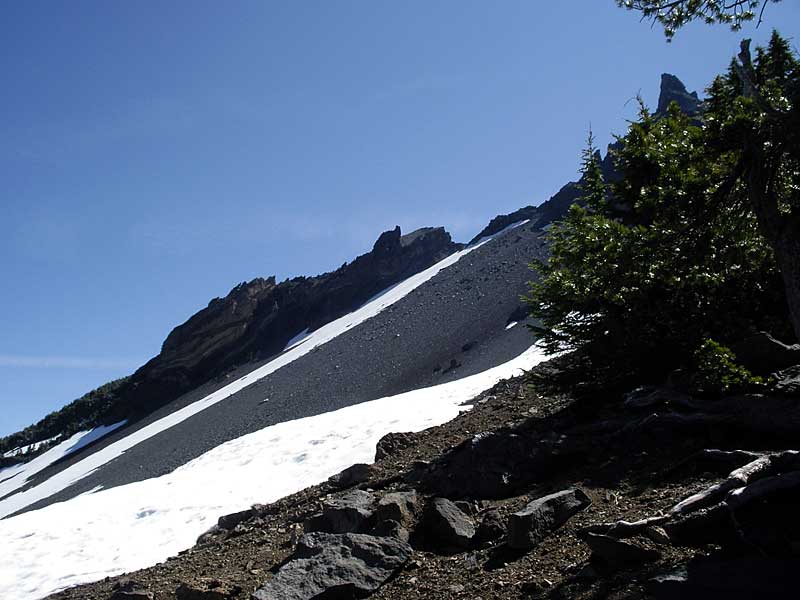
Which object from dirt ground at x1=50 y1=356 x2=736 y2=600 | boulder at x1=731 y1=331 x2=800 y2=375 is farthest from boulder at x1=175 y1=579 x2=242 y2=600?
boulder at x1=731 y1=331 x2=800 y2=375

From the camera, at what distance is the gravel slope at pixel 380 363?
114 feet

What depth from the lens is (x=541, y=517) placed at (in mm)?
6918

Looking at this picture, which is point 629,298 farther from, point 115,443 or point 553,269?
point 115,443

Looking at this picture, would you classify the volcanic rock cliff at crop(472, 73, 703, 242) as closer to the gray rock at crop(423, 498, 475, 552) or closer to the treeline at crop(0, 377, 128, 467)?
the treeline at crop(0, 377, 128, 467)

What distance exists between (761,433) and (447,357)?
100 feet

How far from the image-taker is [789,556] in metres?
4.90

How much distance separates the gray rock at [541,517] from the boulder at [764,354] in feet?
12.6

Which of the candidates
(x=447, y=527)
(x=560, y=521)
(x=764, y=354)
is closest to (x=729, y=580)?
(x=560, y=521)

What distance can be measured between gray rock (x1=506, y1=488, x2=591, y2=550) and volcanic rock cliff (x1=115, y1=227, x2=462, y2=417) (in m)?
62.6

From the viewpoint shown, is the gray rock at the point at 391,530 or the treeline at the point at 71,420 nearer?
the gray rock at the point at 391,530

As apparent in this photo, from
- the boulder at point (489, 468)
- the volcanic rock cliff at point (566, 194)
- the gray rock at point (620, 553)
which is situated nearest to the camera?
the gray rock at point (620, 553)

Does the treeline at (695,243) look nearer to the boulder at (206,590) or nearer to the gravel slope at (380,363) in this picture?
the boulder at (206,590)

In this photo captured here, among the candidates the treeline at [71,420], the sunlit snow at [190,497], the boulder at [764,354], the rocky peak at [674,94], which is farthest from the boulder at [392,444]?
the rocky peak at [674,94]

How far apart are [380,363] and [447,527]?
3414 centimetres
